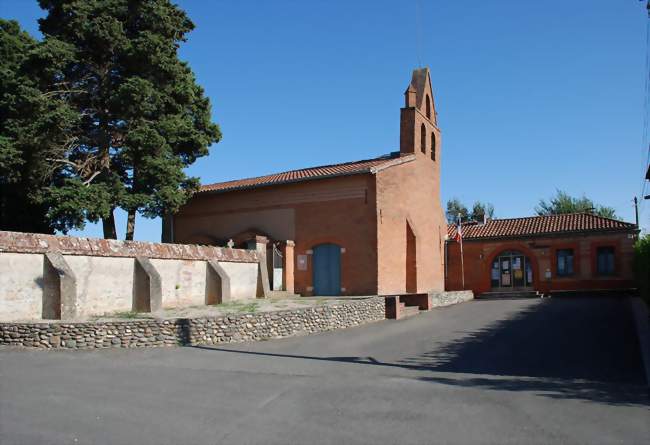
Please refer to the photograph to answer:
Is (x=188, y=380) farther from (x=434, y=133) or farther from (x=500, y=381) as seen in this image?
(x=434, y=133)

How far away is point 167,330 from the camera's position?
13.8 metres

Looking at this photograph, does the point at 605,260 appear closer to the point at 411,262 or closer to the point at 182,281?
the point at 411,262

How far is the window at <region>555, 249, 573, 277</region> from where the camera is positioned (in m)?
31.8

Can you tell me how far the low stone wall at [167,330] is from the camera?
12.9 meters

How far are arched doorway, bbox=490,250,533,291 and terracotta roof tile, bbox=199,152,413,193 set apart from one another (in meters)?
11.9

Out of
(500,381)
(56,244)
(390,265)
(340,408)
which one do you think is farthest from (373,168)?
(340,408)

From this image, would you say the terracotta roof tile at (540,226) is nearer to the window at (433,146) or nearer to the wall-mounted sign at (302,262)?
the window at (433,146)

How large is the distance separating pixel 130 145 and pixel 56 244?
315 inches

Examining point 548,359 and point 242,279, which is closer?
point 548,359

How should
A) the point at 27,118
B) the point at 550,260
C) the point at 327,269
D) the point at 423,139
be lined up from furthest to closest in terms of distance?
the point at 550,260 < the point at 423,139 < the point at 327,269 < the point at 27,118

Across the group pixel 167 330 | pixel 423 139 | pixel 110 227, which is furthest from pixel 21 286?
pixel 423 139

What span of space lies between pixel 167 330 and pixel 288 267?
10676mm

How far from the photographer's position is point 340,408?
7.77 metres

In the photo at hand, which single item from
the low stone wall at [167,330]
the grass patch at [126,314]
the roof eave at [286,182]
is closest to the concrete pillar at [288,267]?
the roof eave at [286,182]
